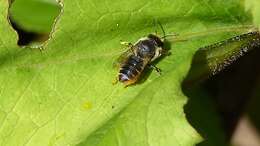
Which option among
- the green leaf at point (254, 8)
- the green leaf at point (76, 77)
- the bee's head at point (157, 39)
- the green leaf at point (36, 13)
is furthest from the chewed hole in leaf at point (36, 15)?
the green leaf at point (254, 8)

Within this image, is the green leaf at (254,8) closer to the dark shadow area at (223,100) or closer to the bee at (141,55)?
the bee at (141,55)

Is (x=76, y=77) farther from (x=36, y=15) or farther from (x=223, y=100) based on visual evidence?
(x=223, y=100)

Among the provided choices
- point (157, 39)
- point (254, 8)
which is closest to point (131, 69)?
point (157, 39)

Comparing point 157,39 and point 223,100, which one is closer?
point 157,39

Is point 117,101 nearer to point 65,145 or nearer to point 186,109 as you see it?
point 65,145

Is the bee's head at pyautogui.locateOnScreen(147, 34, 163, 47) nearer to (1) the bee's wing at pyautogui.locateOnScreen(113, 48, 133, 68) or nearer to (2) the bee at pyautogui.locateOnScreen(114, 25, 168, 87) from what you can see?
(2) the bee at pyautogui.locateOnScreen(114, 25, 168, 87)

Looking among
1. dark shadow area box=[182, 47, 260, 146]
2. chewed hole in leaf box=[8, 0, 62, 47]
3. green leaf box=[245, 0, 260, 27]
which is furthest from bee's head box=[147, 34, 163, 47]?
chewed hole in leaf box=[8, 0, 62, 47]
